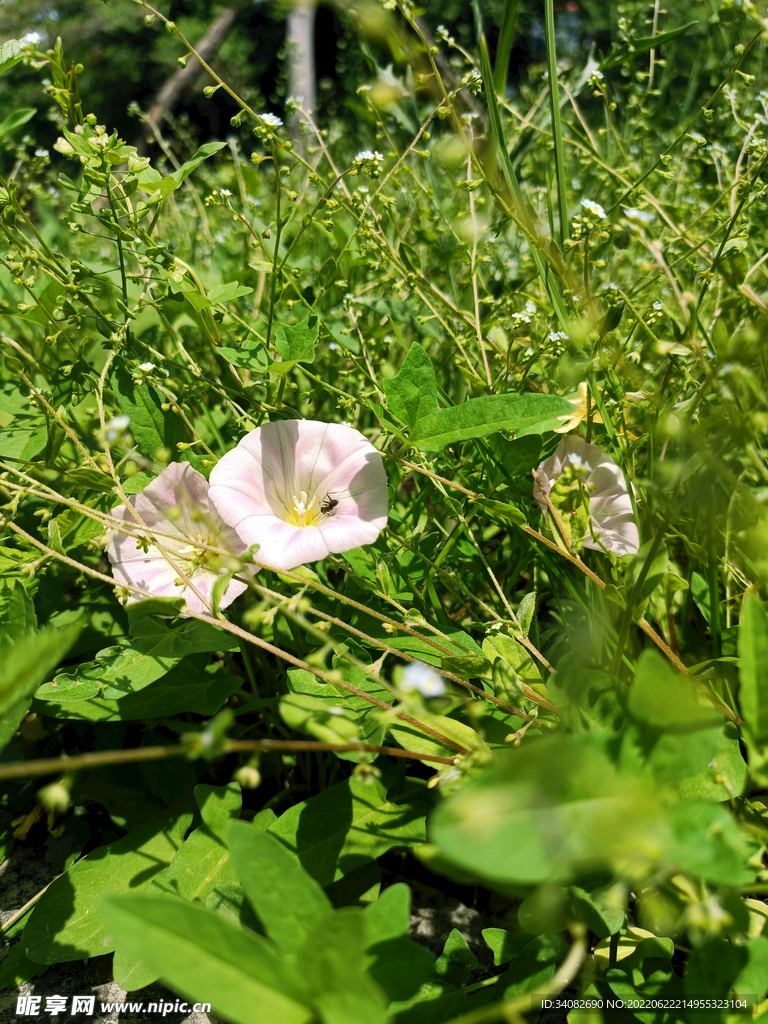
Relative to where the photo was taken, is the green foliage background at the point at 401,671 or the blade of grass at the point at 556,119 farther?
the blade of grass at the point at 556,119

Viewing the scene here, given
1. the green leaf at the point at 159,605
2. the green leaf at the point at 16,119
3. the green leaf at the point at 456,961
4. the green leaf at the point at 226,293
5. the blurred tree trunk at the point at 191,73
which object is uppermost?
the blurred tree trunk at the point at 191,73

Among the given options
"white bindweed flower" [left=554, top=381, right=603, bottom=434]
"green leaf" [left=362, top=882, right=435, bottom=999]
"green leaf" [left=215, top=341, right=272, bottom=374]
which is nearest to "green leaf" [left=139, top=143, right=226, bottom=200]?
"green leaf" [left=215, top=341, right=272, bottom=374]

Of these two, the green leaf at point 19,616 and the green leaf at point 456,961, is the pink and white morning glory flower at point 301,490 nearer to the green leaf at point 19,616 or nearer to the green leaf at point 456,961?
the green leaf at point 19,616

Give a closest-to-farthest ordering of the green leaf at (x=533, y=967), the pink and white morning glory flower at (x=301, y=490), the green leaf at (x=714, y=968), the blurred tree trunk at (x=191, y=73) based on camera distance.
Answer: the green leaf at (x=714, y=968) < the green leaf at (x=533, y=967) < the pink and white morning glory flower at (x=301, y=490) < the blurred tree trunk at (x=191, y=73)

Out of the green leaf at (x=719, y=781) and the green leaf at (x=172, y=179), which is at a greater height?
the green leaf at (x=172, y=179)

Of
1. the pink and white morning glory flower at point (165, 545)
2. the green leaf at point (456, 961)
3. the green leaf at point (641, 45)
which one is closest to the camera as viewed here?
the green leaf at point (456, 961)

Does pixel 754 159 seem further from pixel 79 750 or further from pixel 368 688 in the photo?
pixel 79 750

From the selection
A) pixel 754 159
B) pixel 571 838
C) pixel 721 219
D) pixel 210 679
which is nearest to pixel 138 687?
pixel 210 679

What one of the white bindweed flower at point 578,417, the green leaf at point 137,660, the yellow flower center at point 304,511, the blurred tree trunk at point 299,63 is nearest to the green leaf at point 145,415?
the yellow flower center at point 304,511

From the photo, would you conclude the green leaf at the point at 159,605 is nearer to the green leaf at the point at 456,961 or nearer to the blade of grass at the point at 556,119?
the green leaf at the point at 456,961
